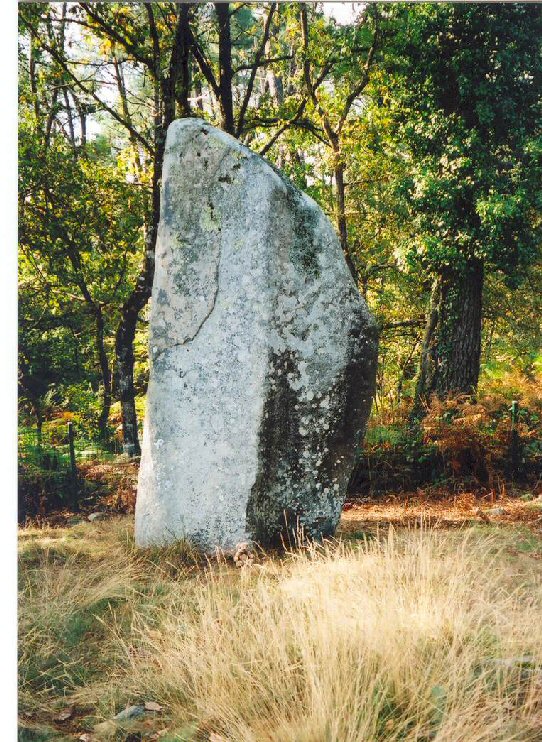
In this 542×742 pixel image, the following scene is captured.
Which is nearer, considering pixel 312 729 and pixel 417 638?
pixel 312 729

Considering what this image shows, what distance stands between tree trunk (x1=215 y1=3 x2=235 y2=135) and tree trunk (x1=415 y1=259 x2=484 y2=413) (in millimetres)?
3508

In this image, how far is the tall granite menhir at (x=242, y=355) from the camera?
419 centimetres

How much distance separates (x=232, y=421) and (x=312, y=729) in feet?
7.25

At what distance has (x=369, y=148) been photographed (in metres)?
9.27

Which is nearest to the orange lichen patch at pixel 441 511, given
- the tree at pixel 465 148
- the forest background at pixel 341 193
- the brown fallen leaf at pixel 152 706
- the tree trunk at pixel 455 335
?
the forest background at pixel 341 193

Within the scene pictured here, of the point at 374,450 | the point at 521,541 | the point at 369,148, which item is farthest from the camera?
the point at 369,148

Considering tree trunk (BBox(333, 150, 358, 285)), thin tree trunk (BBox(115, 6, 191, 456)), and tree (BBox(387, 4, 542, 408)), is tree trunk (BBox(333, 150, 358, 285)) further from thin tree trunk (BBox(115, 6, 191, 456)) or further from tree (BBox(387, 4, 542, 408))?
thin tree trunk (BBox(115, 6, 191, 456))

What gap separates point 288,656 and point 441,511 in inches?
150

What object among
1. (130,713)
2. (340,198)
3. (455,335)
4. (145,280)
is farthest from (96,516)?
(340,198)

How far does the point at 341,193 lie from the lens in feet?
32.2

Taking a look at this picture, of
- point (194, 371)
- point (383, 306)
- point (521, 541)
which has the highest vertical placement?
point (383, 306)

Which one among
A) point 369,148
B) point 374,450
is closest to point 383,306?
point 369,148

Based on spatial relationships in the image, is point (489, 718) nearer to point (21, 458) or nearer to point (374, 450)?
point (374, 450)

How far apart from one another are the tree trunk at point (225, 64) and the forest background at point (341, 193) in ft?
0.09
